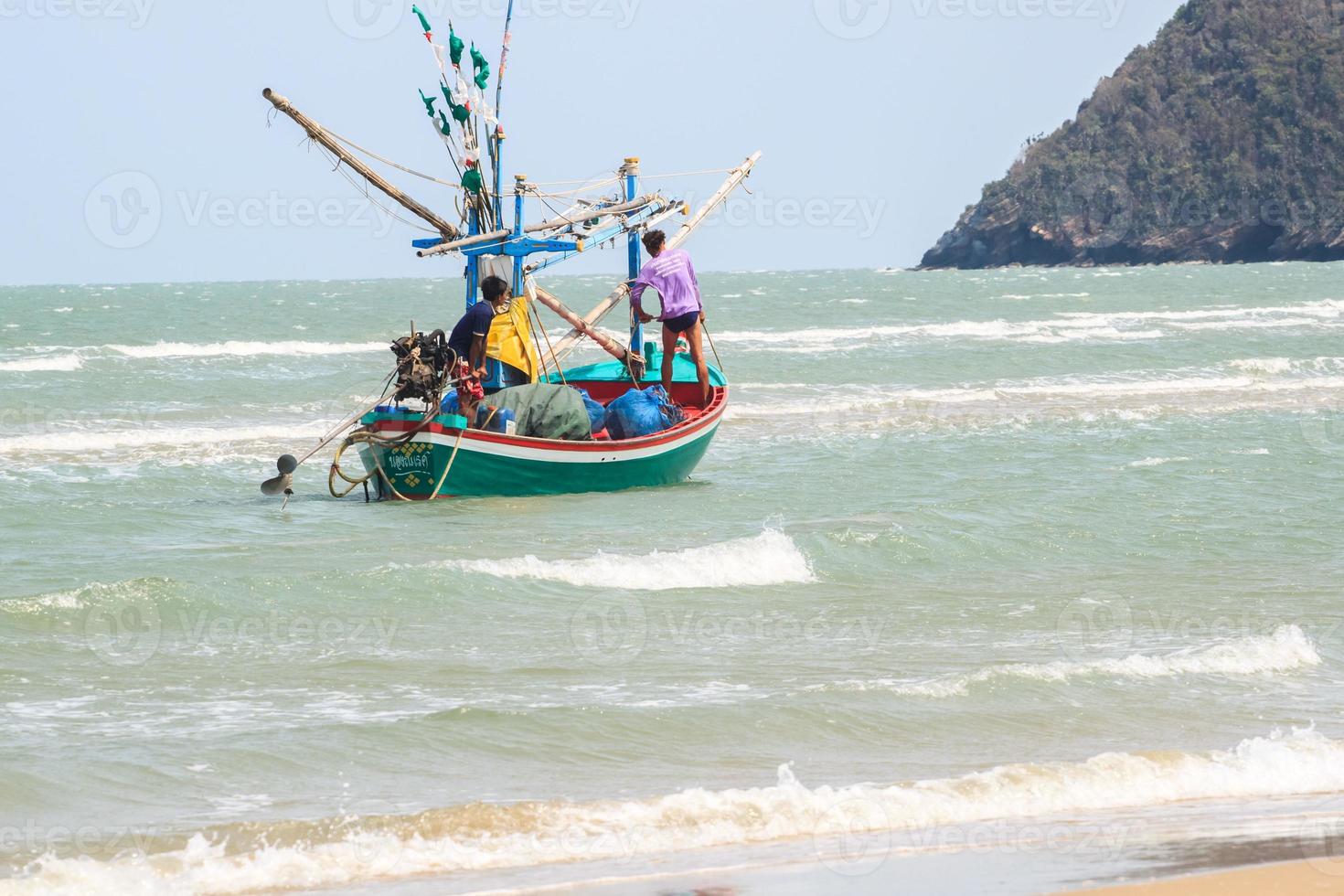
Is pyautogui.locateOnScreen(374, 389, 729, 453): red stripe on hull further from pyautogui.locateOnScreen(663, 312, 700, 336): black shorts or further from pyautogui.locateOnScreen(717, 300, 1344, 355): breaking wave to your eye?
pyautogui.locateOnScreen(717, 300, 1344, 355): breaking wave

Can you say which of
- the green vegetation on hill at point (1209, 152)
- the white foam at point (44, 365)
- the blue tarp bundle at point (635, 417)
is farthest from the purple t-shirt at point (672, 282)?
the green vegetation on hill at point (1209, 152)

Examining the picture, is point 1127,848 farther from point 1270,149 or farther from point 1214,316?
point 1270,149

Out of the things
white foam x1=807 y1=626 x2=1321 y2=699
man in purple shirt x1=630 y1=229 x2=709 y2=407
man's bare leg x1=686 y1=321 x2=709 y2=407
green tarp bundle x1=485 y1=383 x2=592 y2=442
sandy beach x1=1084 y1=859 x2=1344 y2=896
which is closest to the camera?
sandy beach x1=1084 y1=859 x2=1344 y2=896

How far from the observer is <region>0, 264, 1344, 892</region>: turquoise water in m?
7.01

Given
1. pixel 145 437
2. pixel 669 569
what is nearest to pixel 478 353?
pixel 669 569

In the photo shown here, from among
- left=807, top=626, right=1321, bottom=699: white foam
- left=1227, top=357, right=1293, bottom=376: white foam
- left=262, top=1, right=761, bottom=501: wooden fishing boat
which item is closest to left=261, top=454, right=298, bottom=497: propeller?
left=262, top=1, right=761, bottom=501: wooden fishing boat

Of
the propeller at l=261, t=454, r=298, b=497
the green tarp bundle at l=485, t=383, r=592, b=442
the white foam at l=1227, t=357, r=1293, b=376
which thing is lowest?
the white foam at l=1227, t=357, r=1293, b=376

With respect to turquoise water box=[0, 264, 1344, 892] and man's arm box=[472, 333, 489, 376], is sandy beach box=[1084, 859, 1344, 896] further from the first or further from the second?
man's arm box=[472, 333, 489, 376]

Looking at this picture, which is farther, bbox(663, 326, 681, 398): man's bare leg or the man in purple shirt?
bbox(663, 326, 681, 398): man's bare leg

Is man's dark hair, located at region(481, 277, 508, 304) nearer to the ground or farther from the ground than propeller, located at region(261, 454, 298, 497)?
farther from the ground

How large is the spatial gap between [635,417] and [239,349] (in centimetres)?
3121

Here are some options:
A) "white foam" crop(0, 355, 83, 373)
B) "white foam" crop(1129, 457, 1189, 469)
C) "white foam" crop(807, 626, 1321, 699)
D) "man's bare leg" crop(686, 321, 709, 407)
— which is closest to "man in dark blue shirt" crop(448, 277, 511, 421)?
"man's bare leg" crop(686, 321, 709, 407)

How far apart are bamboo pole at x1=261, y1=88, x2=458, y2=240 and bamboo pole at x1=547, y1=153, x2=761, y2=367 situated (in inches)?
66.0

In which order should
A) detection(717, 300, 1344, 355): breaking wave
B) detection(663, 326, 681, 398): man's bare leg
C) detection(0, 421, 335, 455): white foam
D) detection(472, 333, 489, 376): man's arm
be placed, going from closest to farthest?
detection(472, 333, 489, 376): man's arm, detection(663, 326, 681, 398): man's bare leg, detection(0, 421, 335, 455): white foam, detection(717, 300, 1344, 355): breaking wave
